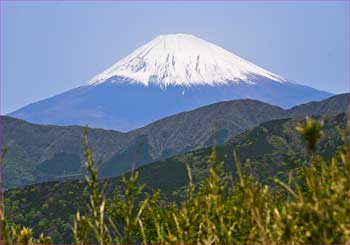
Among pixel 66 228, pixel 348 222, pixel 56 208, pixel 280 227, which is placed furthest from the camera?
pixel 56 208

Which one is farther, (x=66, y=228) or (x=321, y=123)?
(x=66, y=228)

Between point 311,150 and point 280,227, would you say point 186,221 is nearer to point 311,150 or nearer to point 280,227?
point 280,227

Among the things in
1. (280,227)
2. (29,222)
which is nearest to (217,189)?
(280,227)

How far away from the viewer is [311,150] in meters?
4.65

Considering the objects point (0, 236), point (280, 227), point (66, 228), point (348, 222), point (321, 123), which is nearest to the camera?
point (321, 123)

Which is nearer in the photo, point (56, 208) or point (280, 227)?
point (280, 227)

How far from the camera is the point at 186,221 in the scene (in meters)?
6.66

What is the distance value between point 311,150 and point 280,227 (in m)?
1.07

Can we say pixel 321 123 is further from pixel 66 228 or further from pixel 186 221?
pixel 66 228

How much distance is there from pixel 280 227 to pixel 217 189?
1312 millimetres

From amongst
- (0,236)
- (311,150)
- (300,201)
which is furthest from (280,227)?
(0,236)

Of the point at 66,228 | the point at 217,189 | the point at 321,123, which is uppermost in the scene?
the point at 321,123

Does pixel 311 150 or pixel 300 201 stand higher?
pixel 311 150

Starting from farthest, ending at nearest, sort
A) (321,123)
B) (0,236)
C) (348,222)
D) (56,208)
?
(56,208)
(0,236)
(348,222)
(321,123)
